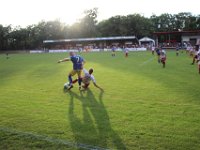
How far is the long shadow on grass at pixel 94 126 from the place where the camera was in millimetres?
7074

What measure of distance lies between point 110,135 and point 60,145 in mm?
1405

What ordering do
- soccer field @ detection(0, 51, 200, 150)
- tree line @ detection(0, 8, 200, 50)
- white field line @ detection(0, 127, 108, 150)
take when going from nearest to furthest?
white field line @ detection(0, 127, 108, 150), soccer field @ detection(0, 51, 200, 150), tree line @ detection(0, 8, 200, 50)

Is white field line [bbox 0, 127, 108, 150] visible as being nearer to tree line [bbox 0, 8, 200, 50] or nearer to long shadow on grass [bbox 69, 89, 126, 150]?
long shadow on grass [bbox 69, 89, 126, 150]

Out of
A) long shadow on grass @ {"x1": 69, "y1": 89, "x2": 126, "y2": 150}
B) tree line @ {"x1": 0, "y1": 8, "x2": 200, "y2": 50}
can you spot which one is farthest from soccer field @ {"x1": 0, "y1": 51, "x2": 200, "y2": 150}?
tree line @ {"x1": 0, "y1": 8, "x2": 200, "y2": 50}

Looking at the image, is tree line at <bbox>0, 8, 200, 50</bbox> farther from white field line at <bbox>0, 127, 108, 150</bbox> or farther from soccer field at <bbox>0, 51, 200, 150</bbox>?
white field line at <bbox>0, 127, 108, 150</bbox>

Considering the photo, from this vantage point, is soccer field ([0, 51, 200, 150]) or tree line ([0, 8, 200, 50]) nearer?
soccer field ([0, 51, 200, 150])

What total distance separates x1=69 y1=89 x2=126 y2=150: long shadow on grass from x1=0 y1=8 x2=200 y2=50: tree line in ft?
268

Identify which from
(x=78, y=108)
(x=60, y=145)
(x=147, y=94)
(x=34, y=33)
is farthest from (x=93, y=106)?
(x=34, y=33)

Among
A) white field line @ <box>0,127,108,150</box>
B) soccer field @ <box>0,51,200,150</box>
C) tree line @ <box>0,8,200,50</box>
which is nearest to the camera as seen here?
white field line @ <box>0,127,108,150</box>

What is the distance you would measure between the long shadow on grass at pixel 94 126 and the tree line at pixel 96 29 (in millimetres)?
81549

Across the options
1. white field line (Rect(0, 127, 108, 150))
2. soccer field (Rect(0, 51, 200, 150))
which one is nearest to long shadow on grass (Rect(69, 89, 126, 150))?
soccer field (Rect(0, 51, 200, 150))

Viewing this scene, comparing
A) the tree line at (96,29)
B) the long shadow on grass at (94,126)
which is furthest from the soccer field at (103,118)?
the tree line at (96,29)

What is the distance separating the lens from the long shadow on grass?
7.07m

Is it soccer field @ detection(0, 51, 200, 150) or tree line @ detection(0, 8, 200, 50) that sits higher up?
tree line @ detection(0, 8, 200, 50)
